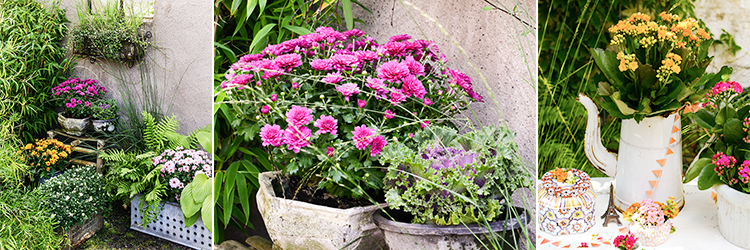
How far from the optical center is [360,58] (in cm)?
98

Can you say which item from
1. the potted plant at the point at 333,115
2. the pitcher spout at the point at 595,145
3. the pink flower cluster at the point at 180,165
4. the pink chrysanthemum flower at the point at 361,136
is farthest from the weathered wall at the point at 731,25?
the pink flower cluster at the point at 180,165

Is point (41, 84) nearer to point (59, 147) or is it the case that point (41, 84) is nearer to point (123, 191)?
point (59, 147)

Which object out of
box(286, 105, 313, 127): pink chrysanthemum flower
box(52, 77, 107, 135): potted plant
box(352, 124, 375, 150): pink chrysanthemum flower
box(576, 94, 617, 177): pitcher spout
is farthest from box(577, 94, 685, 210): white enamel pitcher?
box(52, 77, 107, 135): potted plant

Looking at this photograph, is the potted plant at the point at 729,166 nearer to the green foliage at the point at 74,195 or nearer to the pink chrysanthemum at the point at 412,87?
the pink chrysanthemum at the point at 412,87

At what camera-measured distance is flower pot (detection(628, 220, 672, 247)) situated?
878 millimetres

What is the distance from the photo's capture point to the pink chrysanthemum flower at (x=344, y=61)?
37.2 inches

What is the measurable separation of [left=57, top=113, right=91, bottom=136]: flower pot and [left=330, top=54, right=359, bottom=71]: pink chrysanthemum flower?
195 centimetres

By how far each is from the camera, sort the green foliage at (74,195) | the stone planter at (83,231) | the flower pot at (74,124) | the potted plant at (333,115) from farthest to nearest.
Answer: the flower pot at (74,124) < the stone planter at (83,231) < the green foliage at (74,195) < the potted plant at (333,115)

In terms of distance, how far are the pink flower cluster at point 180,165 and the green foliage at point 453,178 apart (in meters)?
1.32

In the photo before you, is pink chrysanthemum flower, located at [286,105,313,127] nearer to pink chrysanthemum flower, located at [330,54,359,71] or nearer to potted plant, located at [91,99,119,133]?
pink chrysanthemum flower, located at [330,54,359,71]

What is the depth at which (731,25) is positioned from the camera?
6.39ft

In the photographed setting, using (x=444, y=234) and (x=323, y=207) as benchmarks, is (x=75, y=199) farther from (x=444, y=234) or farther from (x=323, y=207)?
(x=444, y=234)

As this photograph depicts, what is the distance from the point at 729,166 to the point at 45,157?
2870mm

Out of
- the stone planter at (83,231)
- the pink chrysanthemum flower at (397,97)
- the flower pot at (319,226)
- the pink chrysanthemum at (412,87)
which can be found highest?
the pink chrysanthemum at (412,87)
